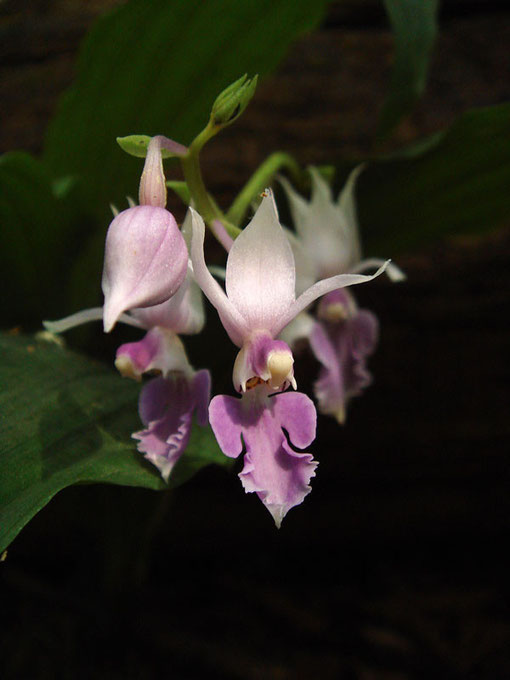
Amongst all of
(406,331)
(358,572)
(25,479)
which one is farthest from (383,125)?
(358,572)

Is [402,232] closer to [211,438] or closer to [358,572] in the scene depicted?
[211,438]

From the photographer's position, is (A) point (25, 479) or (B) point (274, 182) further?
(B) point (274, 182)

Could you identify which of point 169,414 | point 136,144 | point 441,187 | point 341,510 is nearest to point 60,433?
point 169,414

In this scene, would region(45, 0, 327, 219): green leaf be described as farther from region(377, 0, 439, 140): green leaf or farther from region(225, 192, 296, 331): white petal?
region(225, 192, 296, 331): white petal

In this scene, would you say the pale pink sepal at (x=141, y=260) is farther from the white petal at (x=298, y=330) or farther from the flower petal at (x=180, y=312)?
the white petal at (x=298, y=330)

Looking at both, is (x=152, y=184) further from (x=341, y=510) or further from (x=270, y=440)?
(x=341, y=510)
